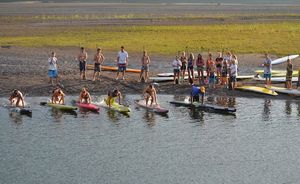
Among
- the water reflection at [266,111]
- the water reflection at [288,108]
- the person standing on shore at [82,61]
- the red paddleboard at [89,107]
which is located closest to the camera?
the water reflection at [266,111]

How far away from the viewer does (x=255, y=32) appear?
3428 inches

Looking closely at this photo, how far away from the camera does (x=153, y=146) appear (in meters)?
36.1

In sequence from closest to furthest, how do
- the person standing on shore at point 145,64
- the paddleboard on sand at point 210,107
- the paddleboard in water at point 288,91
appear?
the paddleboard on sand at point 210,107 → the paddleboard in water at point 288,91 → the person standing on shore at point 145,64

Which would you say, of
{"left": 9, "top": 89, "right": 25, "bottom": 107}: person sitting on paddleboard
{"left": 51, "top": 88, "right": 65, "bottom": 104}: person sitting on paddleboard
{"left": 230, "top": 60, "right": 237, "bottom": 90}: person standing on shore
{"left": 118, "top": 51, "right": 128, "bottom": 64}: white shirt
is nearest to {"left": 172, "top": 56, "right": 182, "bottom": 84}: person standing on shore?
{"left": 118, "top": 51, "right": 128, "bottom": 64}: white shirt

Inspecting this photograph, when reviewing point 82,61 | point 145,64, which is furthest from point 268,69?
point 82,61

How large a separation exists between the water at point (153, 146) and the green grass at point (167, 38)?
26512 mm

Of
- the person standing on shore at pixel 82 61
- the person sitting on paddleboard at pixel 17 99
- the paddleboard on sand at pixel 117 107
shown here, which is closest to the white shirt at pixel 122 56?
the person standing on shore at pixel 82 61

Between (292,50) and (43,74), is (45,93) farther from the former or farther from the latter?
(292,50)

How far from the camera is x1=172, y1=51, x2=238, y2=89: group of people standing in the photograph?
159 feet

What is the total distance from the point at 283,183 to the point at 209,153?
550 centimetres

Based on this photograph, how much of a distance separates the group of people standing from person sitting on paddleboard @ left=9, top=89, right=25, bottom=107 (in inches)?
449

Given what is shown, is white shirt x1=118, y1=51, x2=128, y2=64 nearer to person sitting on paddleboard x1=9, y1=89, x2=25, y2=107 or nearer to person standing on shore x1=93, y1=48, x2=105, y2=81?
person standing on shore x1=93, y1=48, x2=105, y2=81

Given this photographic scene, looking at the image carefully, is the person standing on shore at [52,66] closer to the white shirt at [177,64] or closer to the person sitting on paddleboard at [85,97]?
the person sitting on paddleboard at [85,97]

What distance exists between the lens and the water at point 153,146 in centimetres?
3134
